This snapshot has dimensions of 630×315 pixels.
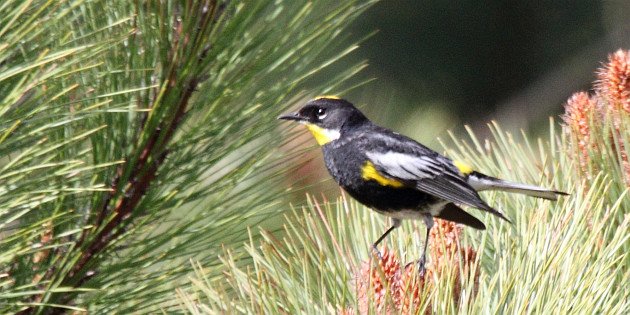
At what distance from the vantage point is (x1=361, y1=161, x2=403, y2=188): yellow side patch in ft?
8.23

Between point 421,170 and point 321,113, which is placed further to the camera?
point 321,113

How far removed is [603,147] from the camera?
6.15ft

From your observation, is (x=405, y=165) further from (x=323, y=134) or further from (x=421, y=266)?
(x=421, y=266)

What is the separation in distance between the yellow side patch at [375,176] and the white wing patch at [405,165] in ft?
0.05

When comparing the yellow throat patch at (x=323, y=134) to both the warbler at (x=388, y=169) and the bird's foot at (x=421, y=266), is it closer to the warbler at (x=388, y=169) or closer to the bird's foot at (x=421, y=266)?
the warbler at (x=388, y=169)

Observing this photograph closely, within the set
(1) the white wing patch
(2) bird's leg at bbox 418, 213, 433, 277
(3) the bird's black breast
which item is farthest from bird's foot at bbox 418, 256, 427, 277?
(1) the white wing patch

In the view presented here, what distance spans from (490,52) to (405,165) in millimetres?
3086

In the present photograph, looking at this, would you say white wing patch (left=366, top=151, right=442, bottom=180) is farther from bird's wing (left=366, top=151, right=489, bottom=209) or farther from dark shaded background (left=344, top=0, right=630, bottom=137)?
dark shaded background (left=344, top=0, right=630, bottom=137)

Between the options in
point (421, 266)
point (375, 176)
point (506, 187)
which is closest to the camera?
point (421, 266)

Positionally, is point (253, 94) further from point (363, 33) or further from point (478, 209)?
point (363, 33)

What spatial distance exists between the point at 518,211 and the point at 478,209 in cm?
21

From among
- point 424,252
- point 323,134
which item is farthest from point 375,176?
point 424,252

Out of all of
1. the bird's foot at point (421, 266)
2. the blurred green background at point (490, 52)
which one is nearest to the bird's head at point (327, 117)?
the bird's foot at point (421, 266)

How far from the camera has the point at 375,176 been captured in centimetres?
253
